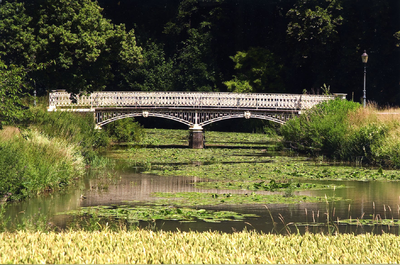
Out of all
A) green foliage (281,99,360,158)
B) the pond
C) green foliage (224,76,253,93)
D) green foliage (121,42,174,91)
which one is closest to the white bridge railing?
green foliage (281,99,360,158)

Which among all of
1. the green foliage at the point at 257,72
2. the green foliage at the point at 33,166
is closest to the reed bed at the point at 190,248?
the green foliage at the point at 33,166

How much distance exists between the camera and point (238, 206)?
571 inches

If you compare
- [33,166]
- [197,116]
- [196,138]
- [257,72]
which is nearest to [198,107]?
[197,116]

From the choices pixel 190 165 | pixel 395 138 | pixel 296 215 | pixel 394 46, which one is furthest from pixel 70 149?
pixel 394 46

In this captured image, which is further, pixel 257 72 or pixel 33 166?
pixel 257 72

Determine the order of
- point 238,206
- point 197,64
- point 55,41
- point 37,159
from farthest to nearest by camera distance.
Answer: point 197,64 < point 55,41 < point 37,159 < point 238,206

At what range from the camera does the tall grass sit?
23219 millimetres

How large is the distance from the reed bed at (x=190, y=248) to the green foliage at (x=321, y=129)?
16012 mm

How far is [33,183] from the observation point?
1593cm

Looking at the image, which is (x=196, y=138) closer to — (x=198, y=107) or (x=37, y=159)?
(x=198, y=107)

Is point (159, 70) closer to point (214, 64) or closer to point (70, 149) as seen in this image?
point (214, 64)

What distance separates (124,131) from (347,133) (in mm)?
14449

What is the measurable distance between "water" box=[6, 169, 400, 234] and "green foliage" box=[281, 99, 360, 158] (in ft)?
24.1

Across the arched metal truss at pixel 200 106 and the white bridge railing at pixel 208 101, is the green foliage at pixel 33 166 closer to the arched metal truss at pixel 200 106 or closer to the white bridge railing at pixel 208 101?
the arched metal truss at pixel 200 106
